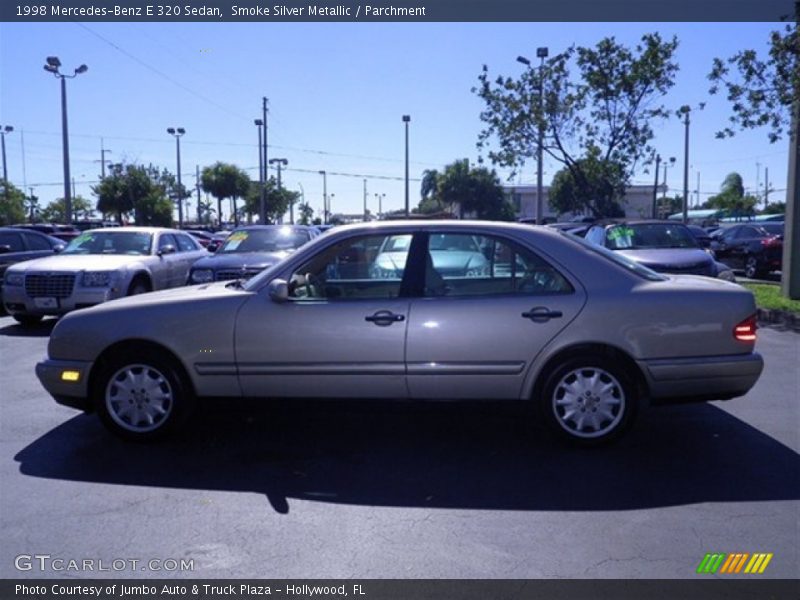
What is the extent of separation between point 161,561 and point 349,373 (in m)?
1.85

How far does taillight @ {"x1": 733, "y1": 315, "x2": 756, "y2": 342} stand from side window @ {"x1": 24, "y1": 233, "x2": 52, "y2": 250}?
1333cm

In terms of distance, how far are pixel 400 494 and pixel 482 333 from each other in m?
1.25

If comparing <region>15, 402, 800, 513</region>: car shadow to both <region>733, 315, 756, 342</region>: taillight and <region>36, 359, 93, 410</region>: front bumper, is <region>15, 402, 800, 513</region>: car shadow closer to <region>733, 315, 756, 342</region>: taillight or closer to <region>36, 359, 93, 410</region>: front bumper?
<region>36, 359, 93, 410</region>: front bumper

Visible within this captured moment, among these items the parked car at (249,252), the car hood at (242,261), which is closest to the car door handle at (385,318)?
the parked car at (249,252)

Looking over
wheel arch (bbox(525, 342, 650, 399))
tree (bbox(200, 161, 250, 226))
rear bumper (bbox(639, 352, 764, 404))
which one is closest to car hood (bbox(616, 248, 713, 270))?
rear bumper (bbox(639, 352, 764, 404))

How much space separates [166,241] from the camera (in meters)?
12.8

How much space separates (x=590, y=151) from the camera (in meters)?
21.1

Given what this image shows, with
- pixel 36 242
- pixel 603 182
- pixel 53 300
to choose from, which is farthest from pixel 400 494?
pixel 603 182

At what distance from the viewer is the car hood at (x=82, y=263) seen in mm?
10609

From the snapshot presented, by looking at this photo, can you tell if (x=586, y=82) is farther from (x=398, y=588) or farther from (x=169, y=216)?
(x=169, y=216)

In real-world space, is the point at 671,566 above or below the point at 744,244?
below

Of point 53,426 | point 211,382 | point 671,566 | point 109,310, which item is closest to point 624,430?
point 671,566

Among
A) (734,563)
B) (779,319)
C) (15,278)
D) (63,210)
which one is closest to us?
(734,563)

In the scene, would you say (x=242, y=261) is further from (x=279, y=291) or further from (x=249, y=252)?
(x=279, y=291)
